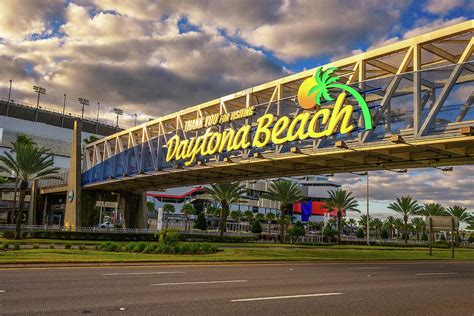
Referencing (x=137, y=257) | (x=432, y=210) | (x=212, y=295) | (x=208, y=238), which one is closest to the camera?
(x=212, y=295)

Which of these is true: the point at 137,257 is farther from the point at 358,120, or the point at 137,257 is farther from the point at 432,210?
the point at 432,210

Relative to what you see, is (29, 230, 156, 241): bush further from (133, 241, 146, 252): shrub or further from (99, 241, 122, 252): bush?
(133, 241, 146, 252): shrub

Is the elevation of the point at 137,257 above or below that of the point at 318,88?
below

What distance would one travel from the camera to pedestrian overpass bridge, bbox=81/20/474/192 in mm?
22266

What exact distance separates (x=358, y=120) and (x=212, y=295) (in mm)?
17776

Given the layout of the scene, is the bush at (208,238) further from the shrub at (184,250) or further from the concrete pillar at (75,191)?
the shrub at (184,250)

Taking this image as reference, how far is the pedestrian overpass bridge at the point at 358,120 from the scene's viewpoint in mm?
22266

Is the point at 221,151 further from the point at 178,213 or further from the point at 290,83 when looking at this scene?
the point at 178,213

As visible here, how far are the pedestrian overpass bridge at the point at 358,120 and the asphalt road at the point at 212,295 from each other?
910 centimetres

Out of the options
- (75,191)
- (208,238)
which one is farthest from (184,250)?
(75,191)

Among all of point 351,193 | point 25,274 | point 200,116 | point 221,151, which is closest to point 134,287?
point 25,274

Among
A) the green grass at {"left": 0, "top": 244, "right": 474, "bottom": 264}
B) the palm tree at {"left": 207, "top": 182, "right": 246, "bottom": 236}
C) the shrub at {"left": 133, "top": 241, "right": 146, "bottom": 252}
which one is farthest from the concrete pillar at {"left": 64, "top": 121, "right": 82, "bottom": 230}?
the green grass at {"left": 0, "top": 244, "right": 474, "bottom": 264}

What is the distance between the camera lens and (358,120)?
1050 inches

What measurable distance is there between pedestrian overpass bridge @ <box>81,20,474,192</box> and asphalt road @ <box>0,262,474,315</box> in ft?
29.9
